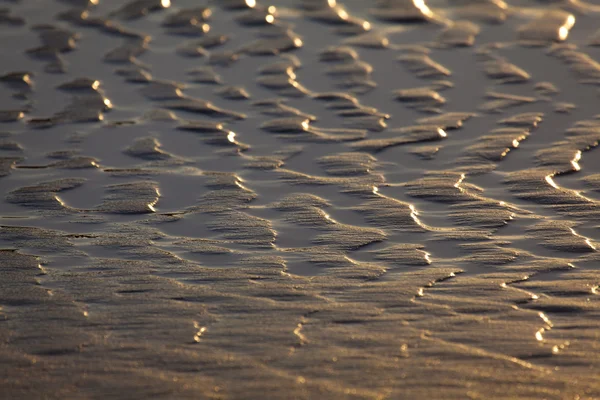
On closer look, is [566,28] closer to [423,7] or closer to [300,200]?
[423,7]

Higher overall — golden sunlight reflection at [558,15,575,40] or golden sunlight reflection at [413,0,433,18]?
golden sunlight reflection at [558,15,575,40]

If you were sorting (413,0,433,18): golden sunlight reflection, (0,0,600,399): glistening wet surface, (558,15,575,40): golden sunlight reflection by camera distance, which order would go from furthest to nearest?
1. (413,0,433,18): golden sunlight reflection
2. (558,15,575,40): golden sunlight reflection
3. (0,0,600,399): glistening wet surface

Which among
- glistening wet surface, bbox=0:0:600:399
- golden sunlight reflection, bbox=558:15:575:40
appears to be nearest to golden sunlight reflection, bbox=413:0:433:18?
glistening wet surface, bbox=0:0:600:399

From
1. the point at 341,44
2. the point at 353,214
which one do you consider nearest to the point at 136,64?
the point at 341,44

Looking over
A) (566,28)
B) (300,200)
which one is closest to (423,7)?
(566,28)

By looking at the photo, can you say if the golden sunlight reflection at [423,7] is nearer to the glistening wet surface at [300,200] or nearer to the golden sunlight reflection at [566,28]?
the glistening wet surface at [300,200]

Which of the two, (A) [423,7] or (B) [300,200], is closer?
(B) [300,200]

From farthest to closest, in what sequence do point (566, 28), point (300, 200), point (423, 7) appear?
point (423, 7)
point (566, 28)
point (300, 200)

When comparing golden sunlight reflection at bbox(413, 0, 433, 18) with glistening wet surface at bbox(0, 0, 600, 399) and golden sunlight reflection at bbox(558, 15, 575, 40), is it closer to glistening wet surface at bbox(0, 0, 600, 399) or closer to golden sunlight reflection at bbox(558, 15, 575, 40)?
glistening wet surface at bbox(0, 0, 600, 399)
